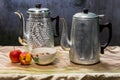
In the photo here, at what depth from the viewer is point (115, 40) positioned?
1731 millimetres

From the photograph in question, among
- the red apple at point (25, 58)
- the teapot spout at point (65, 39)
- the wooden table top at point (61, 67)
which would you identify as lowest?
the wooden table top at point (61, 67)

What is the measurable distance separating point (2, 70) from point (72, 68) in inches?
12.4

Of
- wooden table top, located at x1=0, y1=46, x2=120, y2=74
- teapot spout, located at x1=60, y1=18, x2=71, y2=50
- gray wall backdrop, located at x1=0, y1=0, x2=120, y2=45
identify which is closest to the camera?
wooden table top, located at x1=0, y1=46, x2=120, y2=74

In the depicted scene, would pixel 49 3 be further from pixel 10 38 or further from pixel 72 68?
pixel 72 68

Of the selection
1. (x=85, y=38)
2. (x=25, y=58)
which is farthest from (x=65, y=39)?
(x=25, y=58)

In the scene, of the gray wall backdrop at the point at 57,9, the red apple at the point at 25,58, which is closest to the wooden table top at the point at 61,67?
the red apple at the point at 25,58

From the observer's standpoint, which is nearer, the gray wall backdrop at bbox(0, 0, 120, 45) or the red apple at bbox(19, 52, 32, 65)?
the red apple at bbox(19, 52, 32, 65)

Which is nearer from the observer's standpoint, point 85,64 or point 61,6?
point 85,64

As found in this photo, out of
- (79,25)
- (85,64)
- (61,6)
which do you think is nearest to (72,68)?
(85,64)

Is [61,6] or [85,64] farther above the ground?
[61,6]

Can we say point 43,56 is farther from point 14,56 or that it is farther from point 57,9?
point 57,9

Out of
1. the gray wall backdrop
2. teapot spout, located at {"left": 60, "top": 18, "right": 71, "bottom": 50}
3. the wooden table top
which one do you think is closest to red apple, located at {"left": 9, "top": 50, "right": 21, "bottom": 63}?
the wooden table top

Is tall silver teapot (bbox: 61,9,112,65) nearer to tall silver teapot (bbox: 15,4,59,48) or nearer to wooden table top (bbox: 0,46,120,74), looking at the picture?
wooden table top (bbox: 0,46,120,74)

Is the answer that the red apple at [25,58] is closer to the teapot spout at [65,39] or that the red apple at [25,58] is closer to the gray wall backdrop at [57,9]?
the teapot spout at [65,39]
